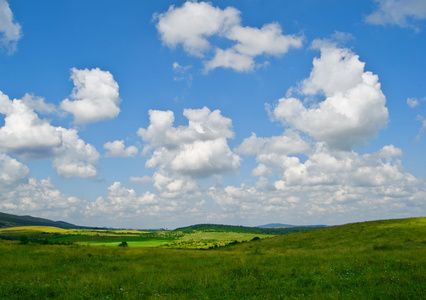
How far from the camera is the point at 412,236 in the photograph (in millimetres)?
40094

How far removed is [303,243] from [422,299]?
39215 millimetres

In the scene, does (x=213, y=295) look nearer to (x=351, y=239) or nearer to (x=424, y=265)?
(x=424, y=265)

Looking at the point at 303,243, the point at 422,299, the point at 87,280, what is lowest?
the point at 303,243

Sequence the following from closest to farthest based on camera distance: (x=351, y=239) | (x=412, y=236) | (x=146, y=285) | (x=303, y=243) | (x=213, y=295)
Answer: (x=213, y=295), (x=146, y=285), (x=412, y=236), (x=351, y=239), (x=303, y=243)

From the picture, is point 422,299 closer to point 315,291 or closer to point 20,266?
point 315,291

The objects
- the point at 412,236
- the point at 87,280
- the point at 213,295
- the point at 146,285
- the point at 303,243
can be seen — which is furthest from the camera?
the point at 303,243

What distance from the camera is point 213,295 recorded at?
1427 centimetres

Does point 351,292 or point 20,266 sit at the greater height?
point 351,292

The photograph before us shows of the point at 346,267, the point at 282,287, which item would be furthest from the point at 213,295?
the point at 346,267

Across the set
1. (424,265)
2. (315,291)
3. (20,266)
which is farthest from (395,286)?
(20,266)

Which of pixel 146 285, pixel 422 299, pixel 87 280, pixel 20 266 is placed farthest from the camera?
pixel 20 266

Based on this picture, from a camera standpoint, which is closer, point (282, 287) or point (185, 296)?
point (185, 296)

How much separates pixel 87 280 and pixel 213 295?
881 cm

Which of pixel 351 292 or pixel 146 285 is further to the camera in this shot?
pixel 146 285
